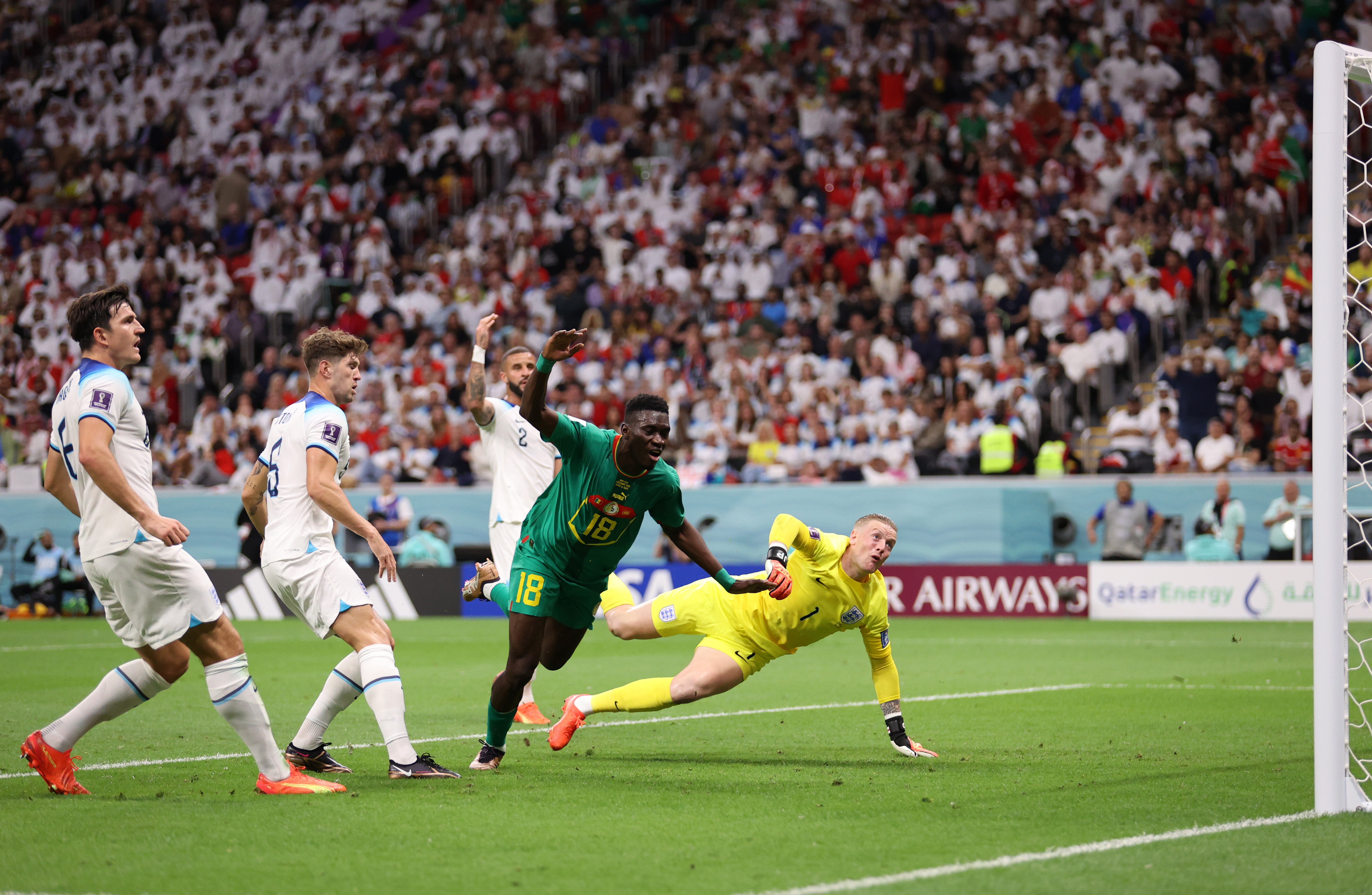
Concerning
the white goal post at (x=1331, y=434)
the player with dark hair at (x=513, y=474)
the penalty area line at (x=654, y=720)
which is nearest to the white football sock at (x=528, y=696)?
the player with dark hair at (x=513, y=474)

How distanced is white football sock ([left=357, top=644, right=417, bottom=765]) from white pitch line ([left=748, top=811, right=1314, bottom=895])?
283cm

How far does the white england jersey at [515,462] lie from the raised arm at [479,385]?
0.32 metres

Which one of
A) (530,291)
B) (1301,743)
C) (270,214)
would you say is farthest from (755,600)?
(270,214)

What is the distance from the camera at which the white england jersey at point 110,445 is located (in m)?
6.61

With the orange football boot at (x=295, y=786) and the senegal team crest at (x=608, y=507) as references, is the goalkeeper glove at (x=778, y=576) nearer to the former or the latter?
the senegal team crest at (x=608, y=507)

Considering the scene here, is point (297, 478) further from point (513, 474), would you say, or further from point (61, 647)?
point (61, 647)

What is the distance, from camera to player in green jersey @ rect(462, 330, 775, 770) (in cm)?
764

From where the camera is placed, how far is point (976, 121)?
1017 inches

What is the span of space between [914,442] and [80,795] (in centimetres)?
1609

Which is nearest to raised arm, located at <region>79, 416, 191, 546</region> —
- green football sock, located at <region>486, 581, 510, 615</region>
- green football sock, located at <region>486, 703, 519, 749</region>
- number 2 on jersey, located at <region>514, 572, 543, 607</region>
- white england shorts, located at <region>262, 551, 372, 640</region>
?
white england shorts, located at <region>262, 551, 372, 640</region>

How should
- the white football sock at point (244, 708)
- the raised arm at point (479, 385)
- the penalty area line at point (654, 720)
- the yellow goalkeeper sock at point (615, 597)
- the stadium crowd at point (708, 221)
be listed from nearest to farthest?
the white football sock at point (244, 708) < the penalty area line at point (654, 720) < the raised arm at point (479, 385) < the yellow goalkeeper sock at point (615, 597) < the stadium crowd at point (708, 221)

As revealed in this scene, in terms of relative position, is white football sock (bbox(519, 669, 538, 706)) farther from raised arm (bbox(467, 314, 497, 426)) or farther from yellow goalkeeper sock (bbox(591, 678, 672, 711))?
raised arm (bbox(467, 314, 497, 426))

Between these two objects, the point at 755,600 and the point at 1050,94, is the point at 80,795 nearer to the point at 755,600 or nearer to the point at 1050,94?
the point at 755,600

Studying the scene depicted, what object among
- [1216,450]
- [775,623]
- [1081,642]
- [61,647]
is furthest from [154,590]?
[1216,450]
